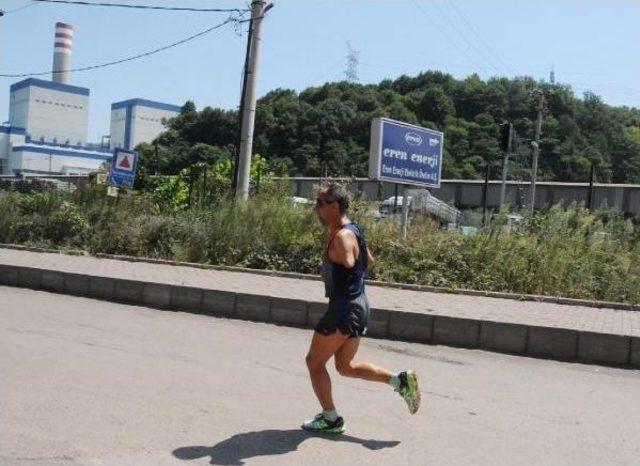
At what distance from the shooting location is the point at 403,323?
8.23 m

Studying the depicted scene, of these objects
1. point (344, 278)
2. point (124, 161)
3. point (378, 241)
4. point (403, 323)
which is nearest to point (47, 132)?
point (124, 161)

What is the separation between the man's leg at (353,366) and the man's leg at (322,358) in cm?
7

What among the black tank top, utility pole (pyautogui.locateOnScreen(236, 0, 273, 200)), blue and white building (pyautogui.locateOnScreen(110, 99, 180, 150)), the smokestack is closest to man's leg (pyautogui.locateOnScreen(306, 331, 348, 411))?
the black tank top

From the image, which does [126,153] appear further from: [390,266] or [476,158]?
[476,158]

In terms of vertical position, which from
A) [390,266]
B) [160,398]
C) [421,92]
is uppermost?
[421,92]

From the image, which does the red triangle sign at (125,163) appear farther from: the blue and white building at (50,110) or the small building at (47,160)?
the blue and white building at (50,110)

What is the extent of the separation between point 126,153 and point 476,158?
38.4 m

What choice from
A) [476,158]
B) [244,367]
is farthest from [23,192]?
[476,158]

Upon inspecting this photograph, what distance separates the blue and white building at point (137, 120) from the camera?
125m

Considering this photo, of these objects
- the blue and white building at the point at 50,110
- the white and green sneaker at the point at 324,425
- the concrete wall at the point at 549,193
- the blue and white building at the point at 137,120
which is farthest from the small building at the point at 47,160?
the white and green sneaker at the point at 324,425

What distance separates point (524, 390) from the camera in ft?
19.8

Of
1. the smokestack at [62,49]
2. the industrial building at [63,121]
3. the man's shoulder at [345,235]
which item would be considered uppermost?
the smokestack at [62,49]

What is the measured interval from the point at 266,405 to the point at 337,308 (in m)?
1.22

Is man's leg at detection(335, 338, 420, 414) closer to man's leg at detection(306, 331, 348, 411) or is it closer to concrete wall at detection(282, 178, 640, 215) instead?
man's leg at detection(306, 331, 348, 411)
